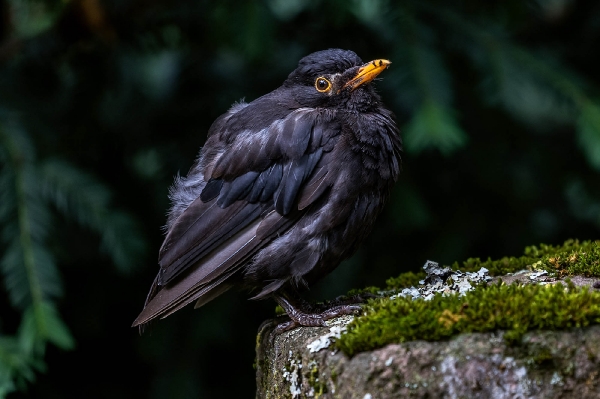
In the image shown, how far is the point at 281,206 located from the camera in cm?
366

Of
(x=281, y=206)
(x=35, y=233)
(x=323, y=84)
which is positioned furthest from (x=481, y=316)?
(x=35, y=233)

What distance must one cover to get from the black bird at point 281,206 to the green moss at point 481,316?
67cm

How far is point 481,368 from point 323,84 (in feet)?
6.68

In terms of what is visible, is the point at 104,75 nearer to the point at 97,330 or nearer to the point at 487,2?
the point at 97,330

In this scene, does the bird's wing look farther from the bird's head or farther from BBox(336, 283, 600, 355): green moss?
BBox(336, 283, 600, 355): green moss

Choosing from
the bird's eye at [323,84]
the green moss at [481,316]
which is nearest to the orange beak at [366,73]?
the bird's eye at [323,84]

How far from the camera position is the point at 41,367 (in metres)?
3.79

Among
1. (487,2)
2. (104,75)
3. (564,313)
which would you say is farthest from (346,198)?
(104,75)

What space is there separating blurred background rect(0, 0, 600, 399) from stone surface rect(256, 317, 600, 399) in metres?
2.17

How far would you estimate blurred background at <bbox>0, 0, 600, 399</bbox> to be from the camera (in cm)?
473

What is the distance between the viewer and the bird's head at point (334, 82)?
159 inches

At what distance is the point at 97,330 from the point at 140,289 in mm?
442

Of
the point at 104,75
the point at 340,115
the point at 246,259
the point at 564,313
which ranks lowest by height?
the point at 564,313

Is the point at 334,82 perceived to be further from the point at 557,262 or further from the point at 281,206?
the point at 557,262
